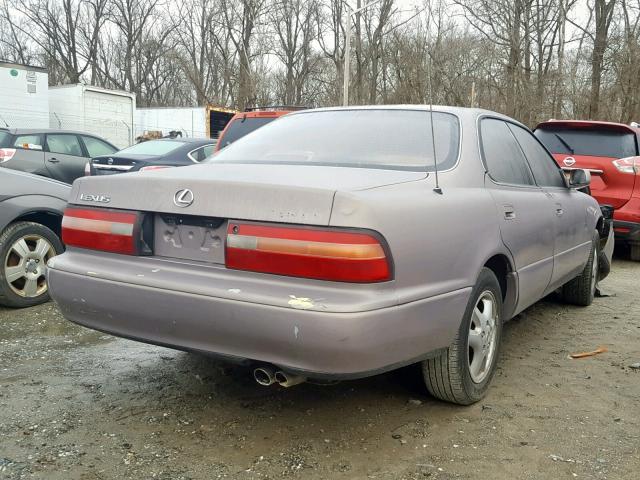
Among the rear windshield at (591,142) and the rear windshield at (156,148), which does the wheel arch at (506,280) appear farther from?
the rear windshield at (156,148)

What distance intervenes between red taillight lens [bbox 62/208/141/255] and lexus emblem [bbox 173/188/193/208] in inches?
8.9

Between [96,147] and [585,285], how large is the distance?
8454 millimetres

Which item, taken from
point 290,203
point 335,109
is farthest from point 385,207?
point 335,109

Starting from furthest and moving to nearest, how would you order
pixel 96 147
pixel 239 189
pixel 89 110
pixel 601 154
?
pixel 89 110, pixel 96 147, pixel 601 154, pixel 239 189

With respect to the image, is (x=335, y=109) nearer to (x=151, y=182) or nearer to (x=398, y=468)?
(x=151, y=182)

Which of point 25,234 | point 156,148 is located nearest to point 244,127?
point 156,148

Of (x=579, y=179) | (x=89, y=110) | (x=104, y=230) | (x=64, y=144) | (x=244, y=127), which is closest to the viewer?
(x=104, y=230)

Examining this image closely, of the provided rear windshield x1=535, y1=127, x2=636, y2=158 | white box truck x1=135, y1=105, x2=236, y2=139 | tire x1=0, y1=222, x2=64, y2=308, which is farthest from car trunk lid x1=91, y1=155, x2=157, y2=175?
white box truck x1=135, y1=105, x2=236, y2=139

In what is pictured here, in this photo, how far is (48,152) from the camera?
9.56 meters

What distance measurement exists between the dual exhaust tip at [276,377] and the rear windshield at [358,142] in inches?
41.9

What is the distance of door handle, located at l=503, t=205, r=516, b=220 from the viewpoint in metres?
3.19

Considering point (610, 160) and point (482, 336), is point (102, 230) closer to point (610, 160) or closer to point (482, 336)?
point (482, 336)

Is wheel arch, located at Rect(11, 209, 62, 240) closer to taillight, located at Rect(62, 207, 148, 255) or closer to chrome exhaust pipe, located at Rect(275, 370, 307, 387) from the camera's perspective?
taillight, located at Rect(62, 207, 148, 255)

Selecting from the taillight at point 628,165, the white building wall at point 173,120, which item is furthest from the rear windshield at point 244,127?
the white building wall at point 173,120
